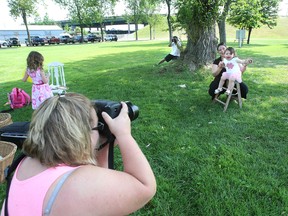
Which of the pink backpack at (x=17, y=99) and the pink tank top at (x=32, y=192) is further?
the pink backpack at (x=17, y=99)

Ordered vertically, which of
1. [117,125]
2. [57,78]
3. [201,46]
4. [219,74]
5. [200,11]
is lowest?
[57,78]

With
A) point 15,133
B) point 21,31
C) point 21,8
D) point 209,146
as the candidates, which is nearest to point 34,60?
point 15,133

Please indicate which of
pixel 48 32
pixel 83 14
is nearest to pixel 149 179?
pixel 83 14

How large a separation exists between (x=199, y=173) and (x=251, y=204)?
66cm

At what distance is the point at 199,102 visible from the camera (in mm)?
5629

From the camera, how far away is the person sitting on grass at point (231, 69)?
5094 millimetres

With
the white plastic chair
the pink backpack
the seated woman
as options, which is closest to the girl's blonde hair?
the white plastic chair

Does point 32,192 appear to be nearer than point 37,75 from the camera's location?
Yes

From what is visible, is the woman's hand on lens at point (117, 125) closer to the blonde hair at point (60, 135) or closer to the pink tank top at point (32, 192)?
the blonde hair at point (60, 135)

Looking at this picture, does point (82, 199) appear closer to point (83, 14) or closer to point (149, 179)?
point (149, 179)

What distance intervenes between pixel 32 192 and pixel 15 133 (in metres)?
3.02

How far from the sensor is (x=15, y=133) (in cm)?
Result: 376

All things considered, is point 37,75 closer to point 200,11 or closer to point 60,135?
point 60,135

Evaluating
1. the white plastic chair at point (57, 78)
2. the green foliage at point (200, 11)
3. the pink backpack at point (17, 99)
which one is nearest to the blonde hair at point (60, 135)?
the white plastic chair at point (57, 78)
